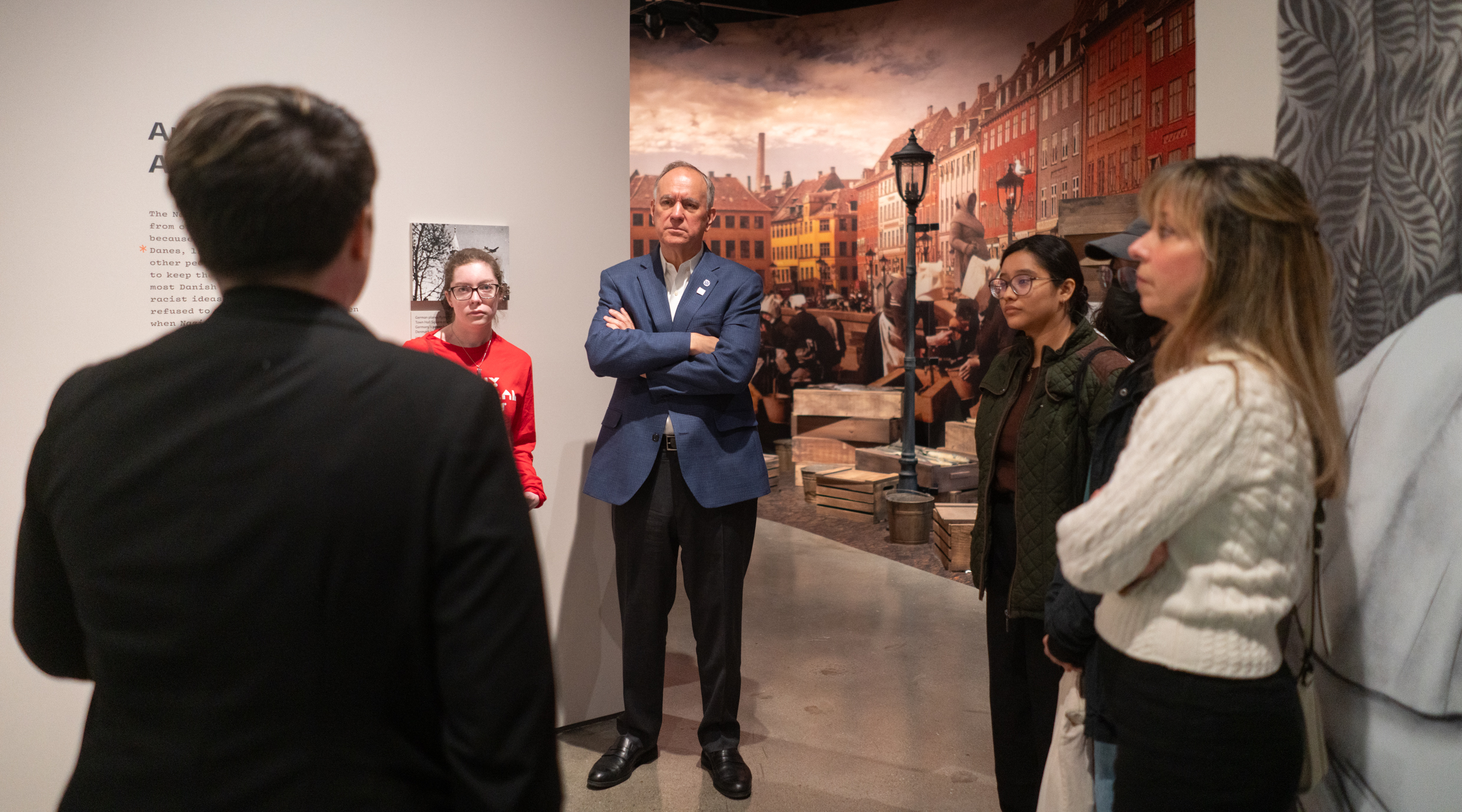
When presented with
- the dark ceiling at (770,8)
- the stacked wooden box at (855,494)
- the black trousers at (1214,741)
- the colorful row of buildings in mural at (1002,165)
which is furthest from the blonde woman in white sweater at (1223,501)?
the dark ceiling at (770,8)

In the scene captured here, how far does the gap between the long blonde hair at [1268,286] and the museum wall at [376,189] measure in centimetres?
239

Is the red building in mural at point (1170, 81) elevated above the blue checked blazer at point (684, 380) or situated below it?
above

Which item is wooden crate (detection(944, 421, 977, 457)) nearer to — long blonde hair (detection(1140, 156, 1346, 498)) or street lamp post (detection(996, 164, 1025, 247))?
street lamp post (detection(996, 164, 1025, 247))

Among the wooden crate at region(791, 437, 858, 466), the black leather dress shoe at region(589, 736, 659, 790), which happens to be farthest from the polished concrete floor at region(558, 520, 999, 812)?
the wooden crate at region(791, 437, 858, 466)

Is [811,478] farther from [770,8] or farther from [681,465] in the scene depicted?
[770,8]

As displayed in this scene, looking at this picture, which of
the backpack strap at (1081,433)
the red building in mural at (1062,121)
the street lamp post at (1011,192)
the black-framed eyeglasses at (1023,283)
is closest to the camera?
the backpack strap at (1081,433)

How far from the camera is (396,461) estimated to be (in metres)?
0.97

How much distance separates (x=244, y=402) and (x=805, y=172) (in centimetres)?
1048

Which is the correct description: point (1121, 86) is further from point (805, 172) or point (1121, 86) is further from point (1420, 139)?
point (1420, 139)

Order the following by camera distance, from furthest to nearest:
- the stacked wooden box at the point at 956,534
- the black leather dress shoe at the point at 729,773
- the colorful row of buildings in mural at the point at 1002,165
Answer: the colorful row of buildings in mural at the point at 1002,165, the stacked wooden box at the point at 956,534, the black leather dress shoe at the point at 729,773

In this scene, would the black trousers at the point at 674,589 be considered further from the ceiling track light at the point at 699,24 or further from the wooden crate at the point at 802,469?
the ceiling track light at the point at 699,24

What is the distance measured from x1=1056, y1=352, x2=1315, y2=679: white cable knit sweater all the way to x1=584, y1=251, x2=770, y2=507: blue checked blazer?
1.65m

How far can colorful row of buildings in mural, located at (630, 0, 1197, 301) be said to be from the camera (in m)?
7.72

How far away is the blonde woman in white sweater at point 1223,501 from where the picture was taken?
1.38 meters
